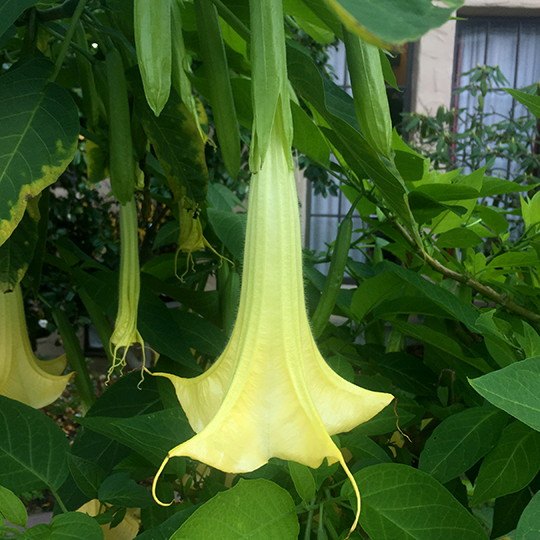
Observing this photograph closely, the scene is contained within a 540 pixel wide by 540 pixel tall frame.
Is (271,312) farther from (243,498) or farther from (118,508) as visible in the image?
(118,508)

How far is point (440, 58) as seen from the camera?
2.64 m

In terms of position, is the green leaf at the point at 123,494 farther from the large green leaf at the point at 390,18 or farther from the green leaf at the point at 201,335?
the large green leaf at the point at 390,18

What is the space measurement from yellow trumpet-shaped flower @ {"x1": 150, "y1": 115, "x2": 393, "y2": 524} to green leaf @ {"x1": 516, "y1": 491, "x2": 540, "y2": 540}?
0.26 ft

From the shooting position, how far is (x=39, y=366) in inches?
18.3

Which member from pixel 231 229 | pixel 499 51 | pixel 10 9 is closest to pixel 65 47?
pixel 10 9

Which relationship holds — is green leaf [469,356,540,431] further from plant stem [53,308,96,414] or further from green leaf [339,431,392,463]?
plant stem [53,308,96,414]

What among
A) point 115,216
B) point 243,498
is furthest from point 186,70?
point 115,216

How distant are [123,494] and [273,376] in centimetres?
18

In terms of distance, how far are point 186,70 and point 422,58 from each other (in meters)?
2.61

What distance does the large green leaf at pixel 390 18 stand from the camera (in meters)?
0.14

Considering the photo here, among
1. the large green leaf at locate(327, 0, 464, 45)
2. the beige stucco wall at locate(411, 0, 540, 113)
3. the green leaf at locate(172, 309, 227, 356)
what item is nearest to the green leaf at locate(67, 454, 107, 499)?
the green leaf at locate(172, 309, 227, 356)

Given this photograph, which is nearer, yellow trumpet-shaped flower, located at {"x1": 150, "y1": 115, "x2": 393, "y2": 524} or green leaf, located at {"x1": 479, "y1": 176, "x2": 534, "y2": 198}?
yellow trumpet-shaped flower, located at {"x1": 150, "y1": 115, "x2": 393, "y2": 524}

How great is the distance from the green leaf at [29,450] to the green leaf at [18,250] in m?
0.09

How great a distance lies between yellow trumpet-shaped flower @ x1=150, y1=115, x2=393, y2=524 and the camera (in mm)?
211
